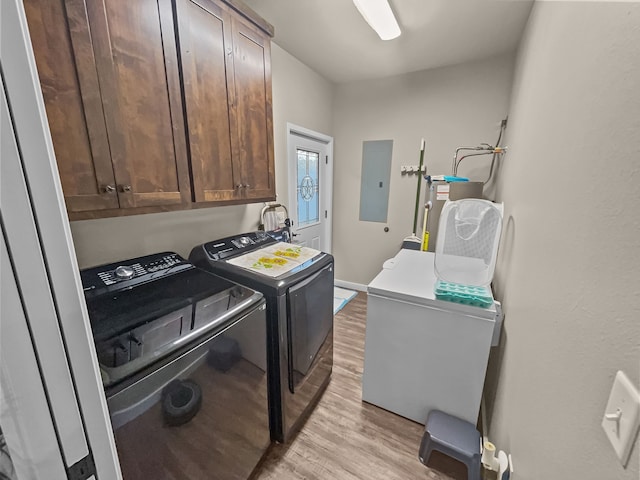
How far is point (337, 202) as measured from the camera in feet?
11.5

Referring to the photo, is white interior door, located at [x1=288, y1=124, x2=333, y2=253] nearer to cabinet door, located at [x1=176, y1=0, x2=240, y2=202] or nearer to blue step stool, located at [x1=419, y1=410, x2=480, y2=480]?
cabinet door, located at [x1=176, y1=0, x2=240, y2=202]

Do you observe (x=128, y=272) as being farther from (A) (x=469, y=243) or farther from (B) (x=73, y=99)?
(A) (x=469, y=243)

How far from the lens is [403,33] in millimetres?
2041

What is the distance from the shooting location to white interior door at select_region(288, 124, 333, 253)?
2.70 meters

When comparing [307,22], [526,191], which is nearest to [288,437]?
[526,191]

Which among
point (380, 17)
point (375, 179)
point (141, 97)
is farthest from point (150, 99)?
point (375, 179)

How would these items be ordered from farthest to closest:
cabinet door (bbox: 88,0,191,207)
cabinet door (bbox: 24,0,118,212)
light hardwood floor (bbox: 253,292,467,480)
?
light hardwood floor (bbox: 253,292,467,480) → cabinet door (bbox: 88,0,191,207) → cabinet door (bbox: 24,0,118,212)

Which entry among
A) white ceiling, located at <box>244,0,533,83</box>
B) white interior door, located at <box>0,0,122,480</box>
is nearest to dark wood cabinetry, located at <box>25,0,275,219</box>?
white ceiling, located at <box>244,0,533,83</box>

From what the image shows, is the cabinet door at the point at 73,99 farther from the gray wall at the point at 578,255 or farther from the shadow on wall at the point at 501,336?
the shadow on wall at the point at 501,336

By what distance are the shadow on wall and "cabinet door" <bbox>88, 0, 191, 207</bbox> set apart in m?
1.87

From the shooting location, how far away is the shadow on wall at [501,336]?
1413 mm

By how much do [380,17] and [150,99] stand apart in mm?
1613

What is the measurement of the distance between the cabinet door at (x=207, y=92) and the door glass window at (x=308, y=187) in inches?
54.1

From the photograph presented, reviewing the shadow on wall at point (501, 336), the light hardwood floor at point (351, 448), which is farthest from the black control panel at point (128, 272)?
the shadow on wall at point (501, 336)
